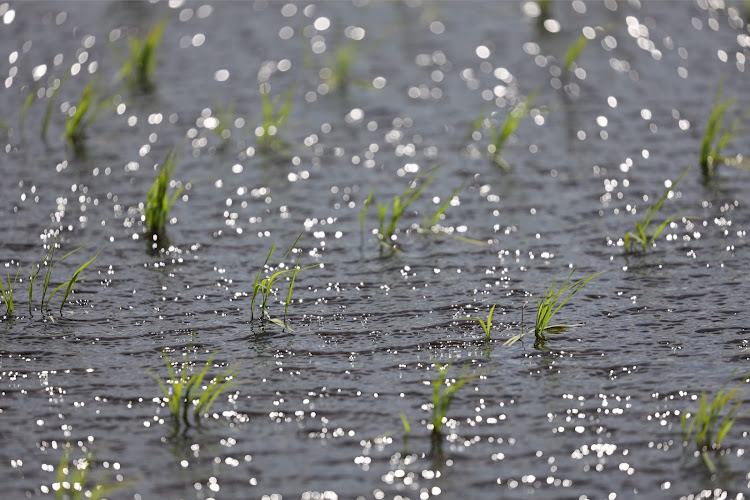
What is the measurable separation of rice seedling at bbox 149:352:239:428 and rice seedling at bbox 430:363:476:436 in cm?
49

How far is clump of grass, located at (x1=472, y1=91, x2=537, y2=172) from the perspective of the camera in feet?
12.3

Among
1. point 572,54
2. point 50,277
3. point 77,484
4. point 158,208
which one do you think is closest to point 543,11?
point 572,54

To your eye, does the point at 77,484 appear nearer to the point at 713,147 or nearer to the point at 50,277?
the point at 50,277

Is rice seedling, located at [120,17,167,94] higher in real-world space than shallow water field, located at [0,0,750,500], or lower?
higher

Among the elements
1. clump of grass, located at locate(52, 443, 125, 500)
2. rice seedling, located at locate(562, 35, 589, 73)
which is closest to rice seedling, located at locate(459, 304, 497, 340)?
clump of grass, located at locate(52, 443, 125, 500)

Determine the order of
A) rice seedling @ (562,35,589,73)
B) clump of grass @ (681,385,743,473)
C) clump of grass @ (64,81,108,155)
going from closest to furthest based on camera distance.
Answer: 1. clump of grass @ (681,385,743,473)
2. clump of grass @ (64,81,108,155)
3. rice seedling @ (562,35,589,73)

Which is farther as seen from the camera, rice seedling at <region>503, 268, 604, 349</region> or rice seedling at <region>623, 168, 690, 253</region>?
rice seedling at <region>623, 168, 690, 253</region>

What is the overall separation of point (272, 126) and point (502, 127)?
0.92m

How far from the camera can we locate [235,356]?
2584 millimetres

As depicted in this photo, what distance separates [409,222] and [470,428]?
1.19 m

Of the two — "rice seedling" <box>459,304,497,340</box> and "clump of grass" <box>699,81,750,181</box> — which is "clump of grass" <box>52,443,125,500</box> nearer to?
"rice seedling" <box>459,304,497,340</box>

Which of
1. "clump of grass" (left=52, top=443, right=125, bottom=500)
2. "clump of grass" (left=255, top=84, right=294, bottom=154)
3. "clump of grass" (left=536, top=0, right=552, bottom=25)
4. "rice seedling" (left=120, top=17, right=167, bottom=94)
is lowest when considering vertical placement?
"clump of grass" (left=52, top=443, right=125, bottom=500)

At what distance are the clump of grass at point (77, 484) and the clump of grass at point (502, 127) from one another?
2.07m

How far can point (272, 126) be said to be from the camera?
4004 millimetres
